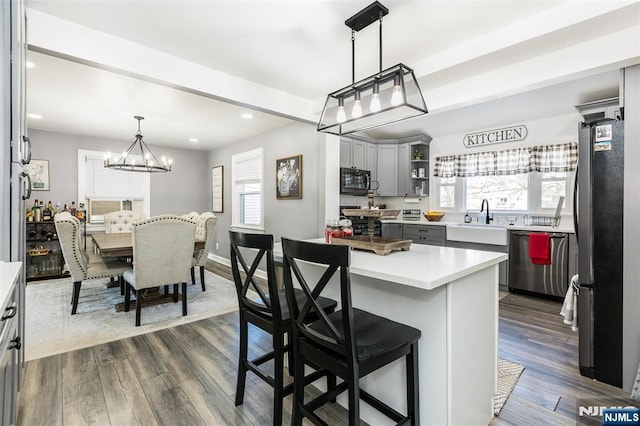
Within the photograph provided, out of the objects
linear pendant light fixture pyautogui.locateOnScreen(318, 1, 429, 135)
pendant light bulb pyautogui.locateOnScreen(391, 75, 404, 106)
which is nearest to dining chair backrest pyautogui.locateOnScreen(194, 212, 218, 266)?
linear pendant light fixture pyautogui.locateOnScreen(318, 1, 429, 135)

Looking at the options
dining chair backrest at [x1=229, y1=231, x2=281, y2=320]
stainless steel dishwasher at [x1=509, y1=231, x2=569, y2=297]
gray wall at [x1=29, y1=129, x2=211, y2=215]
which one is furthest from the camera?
gray wall at [x1=29, y1=129, x2=211, y2=215]

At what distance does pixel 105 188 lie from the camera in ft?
18.7

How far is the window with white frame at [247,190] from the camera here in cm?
542

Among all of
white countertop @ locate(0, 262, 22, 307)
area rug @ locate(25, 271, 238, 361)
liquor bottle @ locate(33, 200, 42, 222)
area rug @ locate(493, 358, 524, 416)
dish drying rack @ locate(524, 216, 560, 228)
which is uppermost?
liquor bottle @ locate(33, 200, 42, 222)

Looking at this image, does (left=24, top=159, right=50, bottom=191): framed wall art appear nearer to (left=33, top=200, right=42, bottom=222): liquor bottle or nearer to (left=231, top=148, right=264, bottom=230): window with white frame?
(left=33, top=200, right=42, bottom=222): liquor bottle

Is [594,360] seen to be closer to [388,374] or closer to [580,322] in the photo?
[580,322]

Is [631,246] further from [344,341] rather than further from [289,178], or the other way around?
[289,178]

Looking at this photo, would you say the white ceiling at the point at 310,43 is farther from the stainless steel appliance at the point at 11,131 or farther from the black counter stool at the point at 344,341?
the black counter stool at the point at 344,341

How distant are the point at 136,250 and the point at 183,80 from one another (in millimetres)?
1663

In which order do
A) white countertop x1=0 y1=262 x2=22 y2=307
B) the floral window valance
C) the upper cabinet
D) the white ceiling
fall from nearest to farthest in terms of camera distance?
white countertop x1=0 y1=262 x2=22 y2=307 → the white ceiling → the floral window valance → the upper cabinet

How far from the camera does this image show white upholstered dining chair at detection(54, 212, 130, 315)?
3151 millimetres

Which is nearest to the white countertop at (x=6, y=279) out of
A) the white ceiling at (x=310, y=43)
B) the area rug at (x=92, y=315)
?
the white ceiling at (x=310, y=43)

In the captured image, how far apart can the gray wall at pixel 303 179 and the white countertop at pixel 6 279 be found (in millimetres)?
3098

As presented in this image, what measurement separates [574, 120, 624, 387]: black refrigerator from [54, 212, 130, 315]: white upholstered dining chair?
434cm
